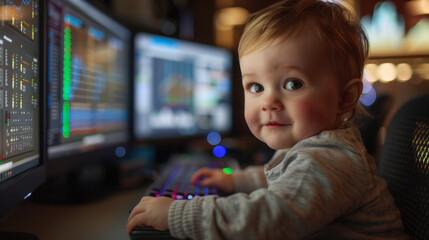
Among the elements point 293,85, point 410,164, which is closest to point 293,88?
point 293,85

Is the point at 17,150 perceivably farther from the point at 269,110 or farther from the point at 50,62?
the point at 269,110

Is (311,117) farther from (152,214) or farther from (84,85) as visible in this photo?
(84,85)

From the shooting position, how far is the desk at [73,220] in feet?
2.02

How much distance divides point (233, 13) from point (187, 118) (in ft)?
3.46

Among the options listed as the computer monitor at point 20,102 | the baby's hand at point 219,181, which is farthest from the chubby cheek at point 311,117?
the computer monitor at point 20,102

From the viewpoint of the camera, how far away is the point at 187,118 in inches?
56.4

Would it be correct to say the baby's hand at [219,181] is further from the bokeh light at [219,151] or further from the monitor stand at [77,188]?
the bokeh light at [219,151]

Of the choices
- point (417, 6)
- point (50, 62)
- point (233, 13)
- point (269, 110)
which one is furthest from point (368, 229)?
point (417, 6)

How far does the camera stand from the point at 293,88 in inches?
21.7

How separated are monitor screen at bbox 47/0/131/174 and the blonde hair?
1.45 ft

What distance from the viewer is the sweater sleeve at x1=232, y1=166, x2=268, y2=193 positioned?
0.81 m

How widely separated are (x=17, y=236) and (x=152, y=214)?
0.82 ft

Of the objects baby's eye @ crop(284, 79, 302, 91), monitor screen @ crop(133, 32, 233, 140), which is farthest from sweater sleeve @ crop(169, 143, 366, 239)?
monitor screen @ crop(133, 32, 233, 140)

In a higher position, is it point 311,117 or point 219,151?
point 311,117
